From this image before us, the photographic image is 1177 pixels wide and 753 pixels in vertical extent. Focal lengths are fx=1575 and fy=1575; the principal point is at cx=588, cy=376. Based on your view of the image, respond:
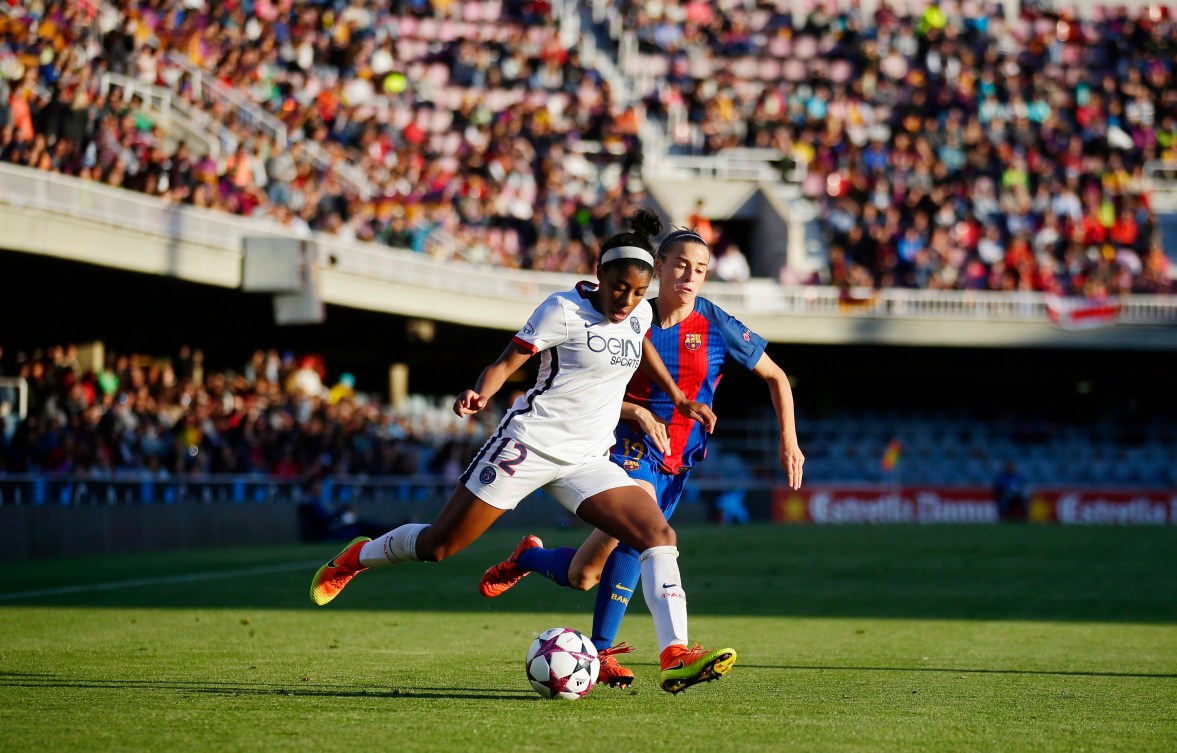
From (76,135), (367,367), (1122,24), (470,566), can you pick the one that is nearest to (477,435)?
(367,367)

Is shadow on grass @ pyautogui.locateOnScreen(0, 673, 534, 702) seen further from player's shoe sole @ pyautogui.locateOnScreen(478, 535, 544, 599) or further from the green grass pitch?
player's shoe sole @ pyautogui.locateOnScreen(478, 535, 544, 599)

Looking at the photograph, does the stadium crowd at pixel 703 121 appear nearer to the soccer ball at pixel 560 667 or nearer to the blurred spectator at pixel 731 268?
the blurred spectator at pixel 731 268

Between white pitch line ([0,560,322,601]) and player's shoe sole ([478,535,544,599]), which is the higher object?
player's shoe sole ([478,535,544,599])

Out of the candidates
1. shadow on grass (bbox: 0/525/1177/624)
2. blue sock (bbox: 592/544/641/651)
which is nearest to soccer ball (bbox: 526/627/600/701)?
blue sock (bbox: 592/544/641/651)

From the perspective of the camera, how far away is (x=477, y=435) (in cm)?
3288

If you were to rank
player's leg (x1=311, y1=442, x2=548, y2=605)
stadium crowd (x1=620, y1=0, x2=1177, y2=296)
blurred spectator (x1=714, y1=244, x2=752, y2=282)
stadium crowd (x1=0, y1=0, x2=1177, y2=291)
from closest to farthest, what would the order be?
player's leg (x1=311, y1=442, x2=548, y2=605), stadium crowd (x1=0, y1=0, x2=1177, y2=291), blurred spectator (x1=714, y1=244, x2=752, y2=282), stadium crowd (x1=620, y1=0, x2=1177, y2=296)

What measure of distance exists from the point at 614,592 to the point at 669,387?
0.99m

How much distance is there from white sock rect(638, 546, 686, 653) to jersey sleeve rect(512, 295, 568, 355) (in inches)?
39.8

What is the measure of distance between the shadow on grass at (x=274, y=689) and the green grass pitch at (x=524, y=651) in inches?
1.1

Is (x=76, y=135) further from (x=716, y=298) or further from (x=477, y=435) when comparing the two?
(x=716, y=298)

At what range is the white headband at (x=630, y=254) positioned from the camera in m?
6.87

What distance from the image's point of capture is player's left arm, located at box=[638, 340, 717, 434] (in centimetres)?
720

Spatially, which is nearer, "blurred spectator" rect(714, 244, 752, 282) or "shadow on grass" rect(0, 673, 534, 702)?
"shadow on grass" rect(0, 673, 534, 702)

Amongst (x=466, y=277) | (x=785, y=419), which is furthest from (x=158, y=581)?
(x=466, y=277)
